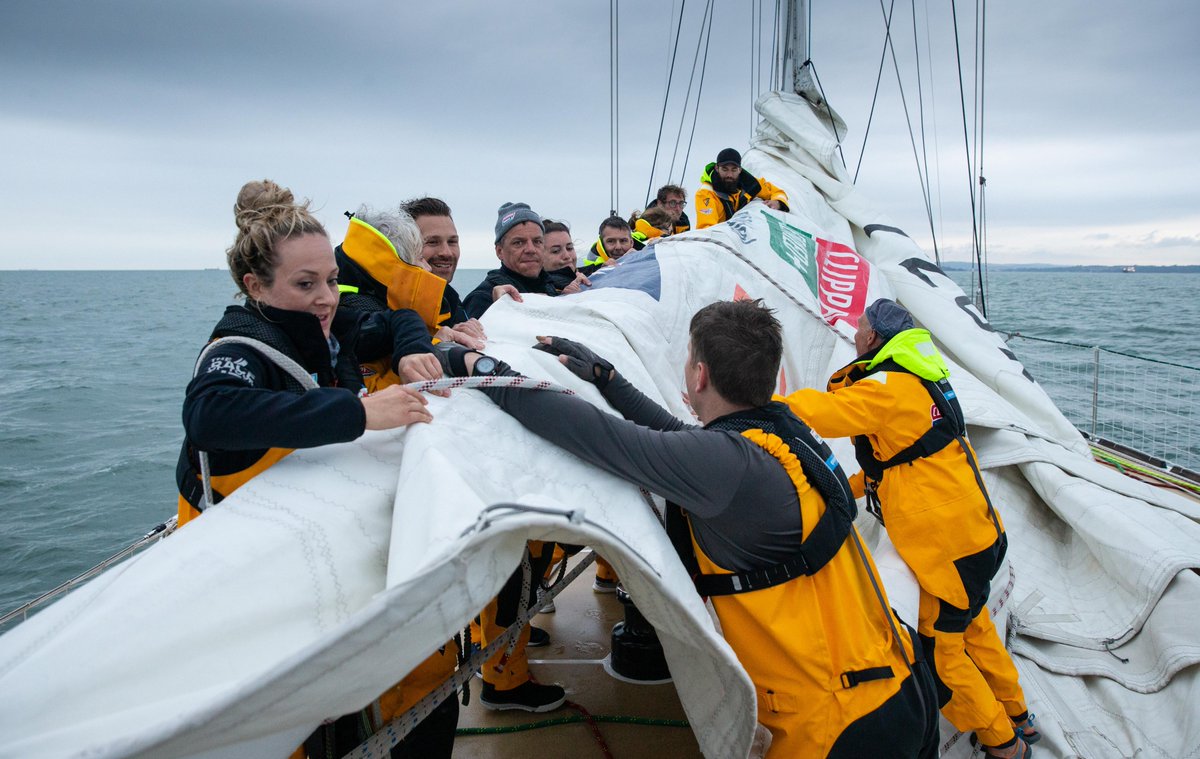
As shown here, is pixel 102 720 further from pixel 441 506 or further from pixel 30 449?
pixel 30 449

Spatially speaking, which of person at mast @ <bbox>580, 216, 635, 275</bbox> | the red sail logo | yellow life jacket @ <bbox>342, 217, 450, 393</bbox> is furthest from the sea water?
the red sail logo

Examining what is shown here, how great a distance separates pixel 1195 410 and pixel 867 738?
12.6 meters

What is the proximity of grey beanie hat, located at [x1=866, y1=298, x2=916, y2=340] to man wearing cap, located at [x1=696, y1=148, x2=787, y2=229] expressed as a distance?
297 centimetres

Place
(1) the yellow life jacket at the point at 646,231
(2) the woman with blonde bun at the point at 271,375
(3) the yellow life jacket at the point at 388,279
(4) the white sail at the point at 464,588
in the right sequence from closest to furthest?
1. (4) the white sail at the point at 464,588
2. (2) the woman with blonde bun at the point at 271,375
3. (3) the yellow life jacket at the point at 388,279
4. (1) the yellow life jacket at the point at 646,231

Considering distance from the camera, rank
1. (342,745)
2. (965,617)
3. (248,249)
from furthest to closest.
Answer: (965,617), (342,745), (248,249)

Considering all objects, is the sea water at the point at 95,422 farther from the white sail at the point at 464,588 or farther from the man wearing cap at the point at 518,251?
the white sail at the point at 464,588

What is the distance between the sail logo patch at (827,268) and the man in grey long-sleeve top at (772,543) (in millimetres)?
2005

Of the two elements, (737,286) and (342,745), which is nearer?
(342,745)

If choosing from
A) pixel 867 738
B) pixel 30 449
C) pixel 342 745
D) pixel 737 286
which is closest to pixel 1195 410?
pixel 737 286

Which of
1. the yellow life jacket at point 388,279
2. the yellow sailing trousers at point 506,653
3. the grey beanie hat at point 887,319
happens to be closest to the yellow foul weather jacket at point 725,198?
the grey beanie hat at point 887,319

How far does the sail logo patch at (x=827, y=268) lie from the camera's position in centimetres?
381

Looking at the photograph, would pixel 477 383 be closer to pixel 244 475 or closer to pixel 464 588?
pixel 244 475

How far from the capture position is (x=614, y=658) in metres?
3.11

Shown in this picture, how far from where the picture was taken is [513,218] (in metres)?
3.39
